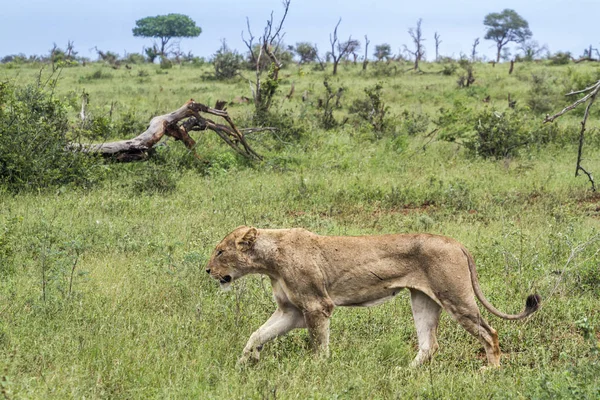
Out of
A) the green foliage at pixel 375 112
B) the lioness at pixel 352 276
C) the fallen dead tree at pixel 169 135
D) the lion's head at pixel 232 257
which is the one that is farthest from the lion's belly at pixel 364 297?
the green foliage at pixel 375 112

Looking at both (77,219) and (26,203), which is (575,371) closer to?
(77,219)

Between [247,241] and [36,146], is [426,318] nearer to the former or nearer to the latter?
[247,241]

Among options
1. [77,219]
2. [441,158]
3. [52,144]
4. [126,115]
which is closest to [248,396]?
[77,219]

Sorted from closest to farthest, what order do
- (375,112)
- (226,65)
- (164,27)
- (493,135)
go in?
(493,135) → (375,112) → (226,65) → (164,27)

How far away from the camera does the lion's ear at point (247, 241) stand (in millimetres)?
5875

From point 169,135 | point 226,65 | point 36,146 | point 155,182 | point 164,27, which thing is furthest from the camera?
point 164,27

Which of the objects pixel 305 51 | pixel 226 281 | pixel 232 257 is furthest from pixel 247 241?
pixel 305 51

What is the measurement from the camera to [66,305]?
6410mm

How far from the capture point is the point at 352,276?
586 centimetres

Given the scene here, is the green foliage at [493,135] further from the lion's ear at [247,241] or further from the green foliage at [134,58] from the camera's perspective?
the green foliage at [134,58]

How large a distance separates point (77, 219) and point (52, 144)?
2.76 m

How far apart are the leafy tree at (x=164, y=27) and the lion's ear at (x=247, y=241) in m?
66.5

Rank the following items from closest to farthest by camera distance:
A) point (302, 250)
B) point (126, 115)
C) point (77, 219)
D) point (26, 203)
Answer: point (302, 250) → point (77, 219) → point (26, 203) → point (126, 115)

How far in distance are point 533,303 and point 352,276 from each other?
54.9 inches
